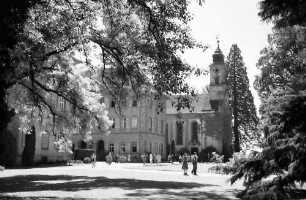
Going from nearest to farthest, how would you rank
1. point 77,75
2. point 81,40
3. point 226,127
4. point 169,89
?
point 169,89, point 81,40, point 77,75, point 226,127

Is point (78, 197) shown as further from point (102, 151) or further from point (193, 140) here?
point (193, 140)

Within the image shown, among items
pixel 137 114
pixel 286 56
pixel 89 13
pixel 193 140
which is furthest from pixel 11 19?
pixel 193 140

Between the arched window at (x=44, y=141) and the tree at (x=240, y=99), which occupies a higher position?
the tree at (x=240, y=99)

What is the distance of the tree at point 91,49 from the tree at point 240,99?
31891 mm

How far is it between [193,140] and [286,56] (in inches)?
1594

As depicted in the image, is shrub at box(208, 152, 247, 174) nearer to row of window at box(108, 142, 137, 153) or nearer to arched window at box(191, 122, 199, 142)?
row of window at box(108, 142, 137, 153)

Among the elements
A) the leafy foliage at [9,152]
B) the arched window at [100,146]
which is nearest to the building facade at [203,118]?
the arched window at [100,146]

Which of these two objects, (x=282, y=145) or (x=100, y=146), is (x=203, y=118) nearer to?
(x=100, y=146)

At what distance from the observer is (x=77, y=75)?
2650 cm

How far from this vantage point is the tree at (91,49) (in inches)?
520

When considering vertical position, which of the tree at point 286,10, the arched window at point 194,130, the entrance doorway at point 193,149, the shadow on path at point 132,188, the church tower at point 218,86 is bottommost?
the shadow on path at point 132,188

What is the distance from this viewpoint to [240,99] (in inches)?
2181

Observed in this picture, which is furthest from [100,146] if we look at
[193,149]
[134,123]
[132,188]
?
[132,188]

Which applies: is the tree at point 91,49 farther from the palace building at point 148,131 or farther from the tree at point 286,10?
the palace building at point 148,131
